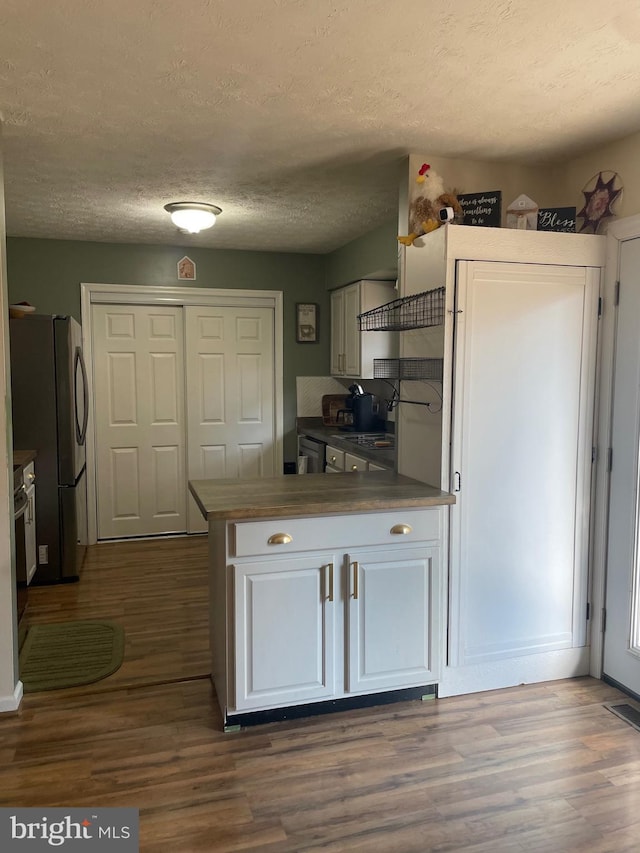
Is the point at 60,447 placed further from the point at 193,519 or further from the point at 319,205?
the point at 319,205

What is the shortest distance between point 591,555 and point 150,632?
2299mm

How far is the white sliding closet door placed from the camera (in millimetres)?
2713

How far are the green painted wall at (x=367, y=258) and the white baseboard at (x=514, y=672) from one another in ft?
8.39

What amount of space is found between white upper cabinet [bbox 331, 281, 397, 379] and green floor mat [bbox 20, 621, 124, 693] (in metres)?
2.40

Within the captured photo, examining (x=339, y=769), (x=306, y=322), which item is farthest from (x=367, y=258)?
(x=339, y=769)

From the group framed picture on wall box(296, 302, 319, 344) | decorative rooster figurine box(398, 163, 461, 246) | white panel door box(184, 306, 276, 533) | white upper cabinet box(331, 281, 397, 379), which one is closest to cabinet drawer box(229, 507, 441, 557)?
decorative rooster figurine box(398, 163, 461, 246)

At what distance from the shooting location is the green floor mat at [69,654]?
2909 millimetres

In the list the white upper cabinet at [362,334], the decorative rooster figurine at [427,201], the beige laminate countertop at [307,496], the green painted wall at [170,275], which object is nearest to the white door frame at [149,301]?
the green painted wall at [170,275]

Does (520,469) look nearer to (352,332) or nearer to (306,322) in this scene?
(352,332)

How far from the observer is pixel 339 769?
226cm

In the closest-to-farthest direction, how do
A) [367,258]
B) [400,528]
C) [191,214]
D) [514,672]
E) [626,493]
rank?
[400,528], [626,493], [514,672], [191,214], [367,258]

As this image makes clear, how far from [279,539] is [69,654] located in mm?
1485

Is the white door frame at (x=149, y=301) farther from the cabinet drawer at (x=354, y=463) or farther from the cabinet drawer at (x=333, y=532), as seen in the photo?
the cabinet drawer at (x=333, y=532)

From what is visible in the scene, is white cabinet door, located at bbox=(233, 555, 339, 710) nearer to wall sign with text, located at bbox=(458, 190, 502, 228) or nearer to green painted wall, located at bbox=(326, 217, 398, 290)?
wall sign with text, located at bbox=(458, 190, 502, 228)
